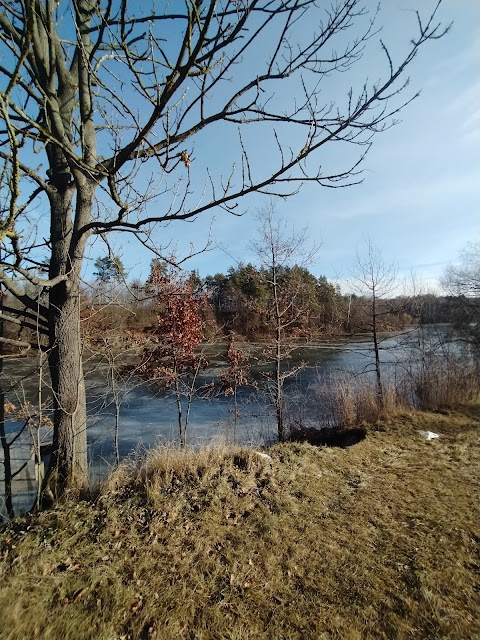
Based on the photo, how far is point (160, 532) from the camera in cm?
317

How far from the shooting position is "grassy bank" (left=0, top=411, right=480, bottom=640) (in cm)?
228

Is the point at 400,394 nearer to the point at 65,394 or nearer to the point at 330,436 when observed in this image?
the point at 330,436

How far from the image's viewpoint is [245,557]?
2.94 m

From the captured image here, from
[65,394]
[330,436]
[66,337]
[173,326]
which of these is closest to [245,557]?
[65,394]

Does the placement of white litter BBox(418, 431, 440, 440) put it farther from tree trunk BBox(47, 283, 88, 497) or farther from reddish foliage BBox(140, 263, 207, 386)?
tree trunk BBox(47, 283, 88, 497)

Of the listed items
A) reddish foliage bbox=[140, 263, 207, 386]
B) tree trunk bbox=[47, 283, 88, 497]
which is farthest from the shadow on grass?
tree trunk bbox=[47, 283, 88, 497]

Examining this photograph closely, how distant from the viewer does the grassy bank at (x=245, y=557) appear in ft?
7.48

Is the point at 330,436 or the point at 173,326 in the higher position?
the point at 173,326

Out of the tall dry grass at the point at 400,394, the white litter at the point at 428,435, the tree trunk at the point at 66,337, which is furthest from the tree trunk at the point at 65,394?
the tall dry grass at the point at 400,394

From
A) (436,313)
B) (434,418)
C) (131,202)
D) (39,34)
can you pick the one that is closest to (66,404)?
(131,202)

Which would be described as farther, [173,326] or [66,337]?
[173,326]

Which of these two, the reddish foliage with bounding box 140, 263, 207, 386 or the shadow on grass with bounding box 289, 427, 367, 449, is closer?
the shadow on grass with bounding box 289, 427, 367, 449

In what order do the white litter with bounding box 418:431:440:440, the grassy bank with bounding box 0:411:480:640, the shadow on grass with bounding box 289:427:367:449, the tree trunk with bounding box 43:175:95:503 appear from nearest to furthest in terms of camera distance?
the grassy bank with bounding box 0:411:480:640 < the tree trunk with bounding box 43:175:95:503 < the white litter with bounding box 418:431:440:440 < the shadow on grass with bounding box 289:427:367:449

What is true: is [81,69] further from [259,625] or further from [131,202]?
[259,625]
